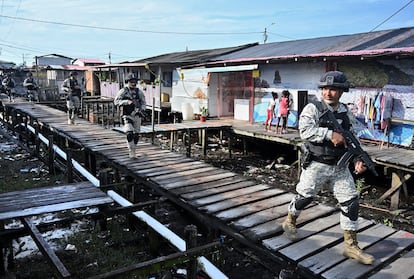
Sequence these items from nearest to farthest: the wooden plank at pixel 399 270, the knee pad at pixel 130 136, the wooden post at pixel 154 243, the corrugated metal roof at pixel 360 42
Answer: the wooden plank at pixel 399 270
the wooden post at pixel 154 243
the knee pad at pixel 130 136
the corrugated metal roof at pixel 360 42

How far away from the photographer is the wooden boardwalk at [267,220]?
11.4ft

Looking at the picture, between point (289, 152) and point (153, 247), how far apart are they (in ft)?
27.3

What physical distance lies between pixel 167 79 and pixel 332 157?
609 inches

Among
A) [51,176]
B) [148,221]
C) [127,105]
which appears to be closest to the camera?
[148,221]

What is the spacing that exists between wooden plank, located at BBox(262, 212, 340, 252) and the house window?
14345 mm

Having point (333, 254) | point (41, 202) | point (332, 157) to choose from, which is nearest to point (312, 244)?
point (333, 254)

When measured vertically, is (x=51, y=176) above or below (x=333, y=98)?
below

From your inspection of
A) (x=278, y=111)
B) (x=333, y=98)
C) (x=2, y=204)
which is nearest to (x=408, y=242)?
(x=333, y=98)

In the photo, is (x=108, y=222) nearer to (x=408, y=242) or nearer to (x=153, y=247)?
(x=153, y=247)

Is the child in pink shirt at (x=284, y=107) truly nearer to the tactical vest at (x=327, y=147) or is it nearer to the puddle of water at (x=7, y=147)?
the tactical vest at (x=327, y=147)

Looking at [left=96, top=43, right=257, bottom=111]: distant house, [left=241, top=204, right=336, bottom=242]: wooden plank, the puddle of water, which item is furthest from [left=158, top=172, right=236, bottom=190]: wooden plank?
the puddle of water

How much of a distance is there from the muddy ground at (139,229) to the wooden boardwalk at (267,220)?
417mm

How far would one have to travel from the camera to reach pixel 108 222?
629cm

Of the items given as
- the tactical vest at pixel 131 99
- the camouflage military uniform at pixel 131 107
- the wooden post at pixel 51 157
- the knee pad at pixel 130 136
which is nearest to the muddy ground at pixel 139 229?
the wooden post at pixel 51 157
